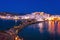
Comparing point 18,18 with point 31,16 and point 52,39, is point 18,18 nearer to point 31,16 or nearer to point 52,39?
point 31,16

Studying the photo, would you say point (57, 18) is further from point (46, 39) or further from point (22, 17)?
point (46, 39)

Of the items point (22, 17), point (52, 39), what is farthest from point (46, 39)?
point (22, 17)

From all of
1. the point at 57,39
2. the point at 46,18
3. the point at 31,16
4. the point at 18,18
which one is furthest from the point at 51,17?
the point at 57,39

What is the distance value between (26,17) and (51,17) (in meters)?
5.13

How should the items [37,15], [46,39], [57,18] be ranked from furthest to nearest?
[37,15] < [57,18] < [46,39]

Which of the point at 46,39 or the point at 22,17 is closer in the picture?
the point at 46,39

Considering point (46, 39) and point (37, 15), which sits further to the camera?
point (37, 15)

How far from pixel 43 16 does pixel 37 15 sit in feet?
5.60

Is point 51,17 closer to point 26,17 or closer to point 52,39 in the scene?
point 26,17

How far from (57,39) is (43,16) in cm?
2896

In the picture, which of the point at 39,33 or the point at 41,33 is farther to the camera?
the point at 39,33

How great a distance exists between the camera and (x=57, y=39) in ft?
44.6

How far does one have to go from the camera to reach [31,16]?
A: 42812 mm

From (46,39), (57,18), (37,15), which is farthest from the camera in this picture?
(37,15)
